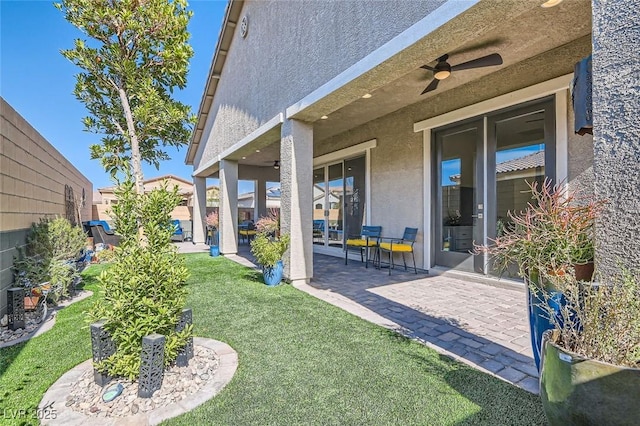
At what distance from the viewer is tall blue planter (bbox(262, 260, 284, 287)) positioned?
17.6ft

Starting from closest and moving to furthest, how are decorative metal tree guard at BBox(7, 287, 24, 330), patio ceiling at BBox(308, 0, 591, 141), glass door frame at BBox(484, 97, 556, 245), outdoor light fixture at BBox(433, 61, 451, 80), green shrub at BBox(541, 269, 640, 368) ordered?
green shrub at BBox(541, 269, 640, 368)
patio ceiling at BBox(308, 0, 591, 141)
decorative metal tree guard at BBox(7, 287, 24, 330)
outdoor light fixture at BBox(433, 61, 451, 80)
glass door frame at BBox(484, 97, 556, 245)

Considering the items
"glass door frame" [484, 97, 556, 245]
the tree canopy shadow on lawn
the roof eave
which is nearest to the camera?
the tree canopy shadow on lawn

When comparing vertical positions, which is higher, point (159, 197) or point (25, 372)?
point (159, 197)

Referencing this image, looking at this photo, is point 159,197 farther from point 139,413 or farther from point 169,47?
point 169,47

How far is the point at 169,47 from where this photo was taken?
6.52 metres

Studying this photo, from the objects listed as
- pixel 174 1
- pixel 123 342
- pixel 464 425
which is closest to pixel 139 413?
pixel 123 342

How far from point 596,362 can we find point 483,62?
3.90 meters

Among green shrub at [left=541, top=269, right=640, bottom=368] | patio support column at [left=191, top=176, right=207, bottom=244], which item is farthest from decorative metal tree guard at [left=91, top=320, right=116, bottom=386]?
patio support column at [left=191, top=176, right=207, bottom=244]

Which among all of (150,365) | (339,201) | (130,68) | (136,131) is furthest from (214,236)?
(150,365)

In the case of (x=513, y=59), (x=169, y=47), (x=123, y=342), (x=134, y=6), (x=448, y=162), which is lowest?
(x=123, y=342)

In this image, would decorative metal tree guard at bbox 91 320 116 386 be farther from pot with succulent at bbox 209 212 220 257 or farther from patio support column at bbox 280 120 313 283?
pot with succulent at bbox 209 212 220 257

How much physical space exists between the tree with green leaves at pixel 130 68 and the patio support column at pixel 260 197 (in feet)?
23.4

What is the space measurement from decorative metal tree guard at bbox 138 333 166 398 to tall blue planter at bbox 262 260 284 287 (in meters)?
3.20

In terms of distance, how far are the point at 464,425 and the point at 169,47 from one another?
25.8ft
